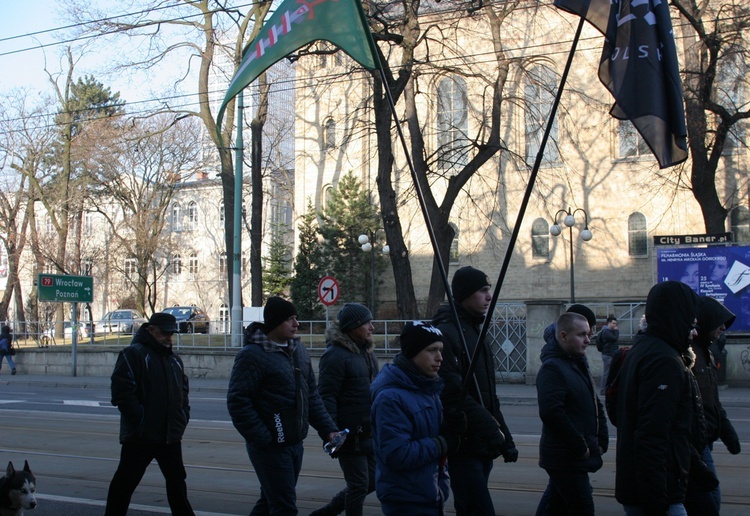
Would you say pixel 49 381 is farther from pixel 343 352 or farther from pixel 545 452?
pixel 545 452

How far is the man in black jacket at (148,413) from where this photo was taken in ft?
22.0

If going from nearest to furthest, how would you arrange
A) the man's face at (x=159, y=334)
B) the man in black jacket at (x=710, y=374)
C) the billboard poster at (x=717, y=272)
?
the man in black jacket at (x=710, y=374), the man's face at (x=159, y=334), the billboard poster at (x=717, y=272)

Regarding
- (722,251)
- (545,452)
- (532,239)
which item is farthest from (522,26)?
(545,452)

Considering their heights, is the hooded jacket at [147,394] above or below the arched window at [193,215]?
below

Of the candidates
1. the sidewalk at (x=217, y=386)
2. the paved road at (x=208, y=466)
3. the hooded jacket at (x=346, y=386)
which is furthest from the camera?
the sidewalk at (x=217, y=386)

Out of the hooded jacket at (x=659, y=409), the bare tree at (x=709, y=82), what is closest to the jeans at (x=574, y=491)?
the hooded jacket at (x=659, y=409)

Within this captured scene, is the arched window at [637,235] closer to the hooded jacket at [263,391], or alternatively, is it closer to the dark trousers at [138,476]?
the dark trousers at [138,476]

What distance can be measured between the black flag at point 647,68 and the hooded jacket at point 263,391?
111 inches

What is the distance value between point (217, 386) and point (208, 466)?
13968 millimetres

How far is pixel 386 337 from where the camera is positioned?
2472 cm

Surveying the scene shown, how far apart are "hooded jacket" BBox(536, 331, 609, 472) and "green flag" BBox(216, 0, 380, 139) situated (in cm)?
232

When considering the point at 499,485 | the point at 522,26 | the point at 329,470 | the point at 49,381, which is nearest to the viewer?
the point at 499,485

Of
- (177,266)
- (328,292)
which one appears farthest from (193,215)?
(328,292)

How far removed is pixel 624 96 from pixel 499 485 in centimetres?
524
